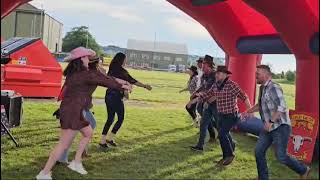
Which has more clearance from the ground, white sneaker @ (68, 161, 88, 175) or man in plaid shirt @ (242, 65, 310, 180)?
man in plaid shirt @ (242, 65, 310, 180)

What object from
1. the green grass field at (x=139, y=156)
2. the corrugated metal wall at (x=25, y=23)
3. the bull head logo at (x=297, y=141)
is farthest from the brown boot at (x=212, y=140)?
the corrugated metal wall at (x=25, y=23)

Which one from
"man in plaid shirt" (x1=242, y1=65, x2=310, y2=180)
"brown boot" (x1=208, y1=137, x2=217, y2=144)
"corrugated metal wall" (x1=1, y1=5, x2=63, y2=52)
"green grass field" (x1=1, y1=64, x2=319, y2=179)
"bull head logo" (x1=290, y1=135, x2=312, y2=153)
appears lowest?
"green grass field" (x1=1, y1=64, x2=319, y2=179)

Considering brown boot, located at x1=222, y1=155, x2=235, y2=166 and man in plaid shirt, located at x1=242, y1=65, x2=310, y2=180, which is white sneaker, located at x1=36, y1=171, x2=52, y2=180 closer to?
man in plaid shirt, located at x1=242, y1=65, x2=310, y2=180

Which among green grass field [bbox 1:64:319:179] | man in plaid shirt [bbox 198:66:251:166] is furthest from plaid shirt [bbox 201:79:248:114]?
green grass field [bbox 1:64:319:179]

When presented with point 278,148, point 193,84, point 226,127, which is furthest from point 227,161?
point 193,84

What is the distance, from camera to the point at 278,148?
5.97 metres

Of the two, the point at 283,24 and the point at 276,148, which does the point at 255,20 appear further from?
the point at 276,148

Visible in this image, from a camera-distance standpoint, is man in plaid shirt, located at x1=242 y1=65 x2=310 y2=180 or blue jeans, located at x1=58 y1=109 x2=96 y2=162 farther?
blue jeans, located at x1=58 y1=109 x2=96 y2=162

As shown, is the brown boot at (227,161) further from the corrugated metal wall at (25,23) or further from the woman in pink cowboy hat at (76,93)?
the corrugated metal wall at (25,23)

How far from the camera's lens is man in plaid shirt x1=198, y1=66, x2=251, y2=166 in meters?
7.41

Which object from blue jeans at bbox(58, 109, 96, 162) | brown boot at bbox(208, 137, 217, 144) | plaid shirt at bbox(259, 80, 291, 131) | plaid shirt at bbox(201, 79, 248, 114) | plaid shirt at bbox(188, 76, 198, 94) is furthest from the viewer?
plaid shirt at bbox(188, 76, 198, 94)

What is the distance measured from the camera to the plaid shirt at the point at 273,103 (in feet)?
19.6

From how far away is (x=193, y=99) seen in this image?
30.7 feet

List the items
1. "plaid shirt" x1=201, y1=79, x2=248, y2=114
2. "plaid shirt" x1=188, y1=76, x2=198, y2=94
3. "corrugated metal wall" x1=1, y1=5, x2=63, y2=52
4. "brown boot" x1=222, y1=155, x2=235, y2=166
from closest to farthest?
1. "plaid shirt" x1=201, y1=79, x2=248, y2=114
2. "brown boot" x1=222, y1=155, x2=235, y2=166
3. "plaid shirt" x1=188, y1=76, x2=198, y2=94
4. "corrugated metal wall" x1=1, y1=5, x2=63, y2=52
